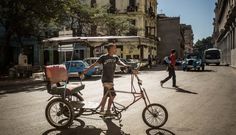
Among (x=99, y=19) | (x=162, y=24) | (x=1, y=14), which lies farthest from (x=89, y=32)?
(x=162, y=24)

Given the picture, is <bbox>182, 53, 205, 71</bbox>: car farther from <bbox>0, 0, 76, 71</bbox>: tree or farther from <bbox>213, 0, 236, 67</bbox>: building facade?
<bbox>0, 0, 76, 71</bbox>: tree

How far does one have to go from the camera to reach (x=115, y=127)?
24.9 feet

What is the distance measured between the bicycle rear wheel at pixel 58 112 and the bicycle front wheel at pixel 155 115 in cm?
174

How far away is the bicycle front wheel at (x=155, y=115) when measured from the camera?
757 centimetres

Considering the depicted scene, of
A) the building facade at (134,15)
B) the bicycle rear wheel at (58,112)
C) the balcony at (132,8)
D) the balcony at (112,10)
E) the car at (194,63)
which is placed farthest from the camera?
the balcony at (112,10)

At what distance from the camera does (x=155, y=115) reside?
757 centimetres

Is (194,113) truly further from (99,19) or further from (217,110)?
(99,19)

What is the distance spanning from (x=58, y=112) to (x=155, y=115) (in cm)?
229

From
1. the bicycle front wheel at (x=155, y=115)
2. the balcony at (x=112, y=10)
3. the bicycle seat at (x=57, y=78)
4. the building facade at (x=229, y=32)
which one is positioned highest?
the balcony at (x=112, y=10)

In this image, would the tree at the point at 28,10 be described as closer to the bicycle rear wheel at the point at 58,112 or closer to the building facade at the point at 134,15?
the bicycle rear wheel at the point at 58,112

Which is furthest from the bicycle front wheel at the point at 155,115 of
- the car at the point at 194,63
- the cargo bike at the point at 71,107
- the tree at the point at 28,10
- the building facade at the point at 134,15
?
the building facade at the point at 134,15

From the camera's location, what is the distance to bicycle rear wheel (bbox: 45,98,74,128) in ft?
24.8

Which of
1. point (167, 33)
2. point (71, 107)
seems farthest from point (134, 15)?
point (71, 107)

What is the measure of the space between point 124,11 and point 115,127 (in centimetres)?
5082
